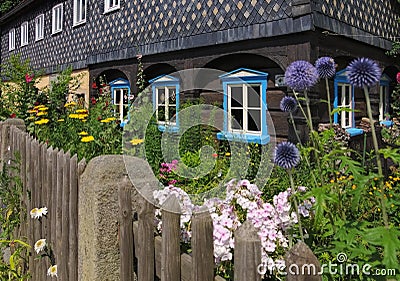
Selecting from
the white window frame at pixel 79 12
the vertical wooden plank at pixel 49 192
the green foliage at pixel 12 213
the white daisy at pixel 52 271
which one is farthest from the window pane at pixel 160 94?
the white daisy at pixel 52 271

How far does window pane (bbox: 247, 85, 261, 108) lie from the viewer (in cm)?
667

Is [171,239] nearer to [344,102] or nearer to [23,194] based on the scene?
[23,194]

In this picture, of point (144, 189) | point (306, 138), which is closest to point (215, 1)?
point (306, 138)

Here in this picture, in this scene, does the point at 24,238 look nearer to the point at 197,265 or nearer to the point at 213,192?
the point at 213,192

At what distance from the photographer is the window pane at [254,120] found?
6.68 metres

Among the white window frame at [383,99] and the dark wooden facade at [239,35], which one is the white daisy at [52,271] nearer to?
the dark wooden facade at [239,35]

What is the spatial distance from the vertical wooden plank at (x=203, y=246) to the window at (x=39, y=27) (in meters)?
15.0

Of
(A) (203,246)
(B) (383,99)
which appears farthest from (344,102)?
(A) (203,246)

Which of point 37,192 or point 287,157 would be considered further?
point 37,192

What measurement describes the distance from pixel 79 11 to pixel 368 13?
326 inches

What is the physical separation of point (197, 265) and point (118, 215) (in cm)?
71

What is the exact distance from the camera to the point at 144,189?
186cm

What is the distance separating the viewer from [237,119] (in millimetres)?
7039

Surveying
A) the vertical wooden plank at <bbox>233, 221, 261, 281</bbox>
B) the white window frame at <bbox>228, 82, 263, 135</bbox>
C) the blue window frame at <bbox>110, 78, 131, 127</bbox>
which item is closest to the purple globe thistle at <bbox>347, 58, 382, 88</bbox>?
the vertical wooden plank at <bbox>233, 221, 261, 281</bbox>
